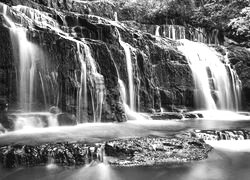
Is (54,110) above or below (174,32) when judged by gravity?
below

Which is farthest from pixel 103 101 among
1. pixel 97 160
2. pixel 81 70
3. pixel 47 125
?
pixel 97 160

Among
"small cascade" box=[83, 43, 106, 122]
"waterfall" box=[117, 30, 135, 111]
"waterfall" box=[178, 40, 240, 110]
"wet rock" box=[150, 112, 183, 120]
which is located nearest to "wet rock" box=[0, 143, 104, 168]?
"small cascade" box=[83, 43, 106, 122]

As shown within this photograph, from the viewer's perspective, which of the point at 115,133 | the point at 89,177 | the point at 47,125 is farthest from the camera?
the point at 47,125

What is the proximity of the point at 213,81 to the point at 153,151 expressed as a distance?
1186 cm

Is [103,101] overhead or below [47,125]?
overhead

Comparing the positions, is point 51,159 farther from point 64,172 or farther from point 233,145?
point 233,145

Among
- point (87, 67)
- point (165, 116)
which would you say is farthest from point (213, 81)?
point (87, 67)

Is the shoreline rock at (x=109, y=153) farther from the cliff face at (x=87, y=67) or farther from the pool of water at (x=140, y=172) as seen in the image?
the cliff face at (x=87, y=67)

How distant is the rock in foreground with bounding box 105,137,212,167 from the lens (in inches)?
277

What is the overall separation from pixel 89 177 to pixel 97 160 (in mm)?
803

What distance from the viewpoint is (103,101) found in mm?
12438

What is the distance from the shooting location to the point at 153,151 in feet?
24.4

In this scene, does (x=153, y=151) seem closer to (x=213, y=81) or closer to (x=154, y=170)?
(x=154, y=170)

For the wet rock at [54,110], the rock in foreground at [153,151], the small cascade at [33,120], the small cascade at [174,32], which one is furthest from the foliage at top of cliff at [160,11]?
the rock in foreground at [153,151]
